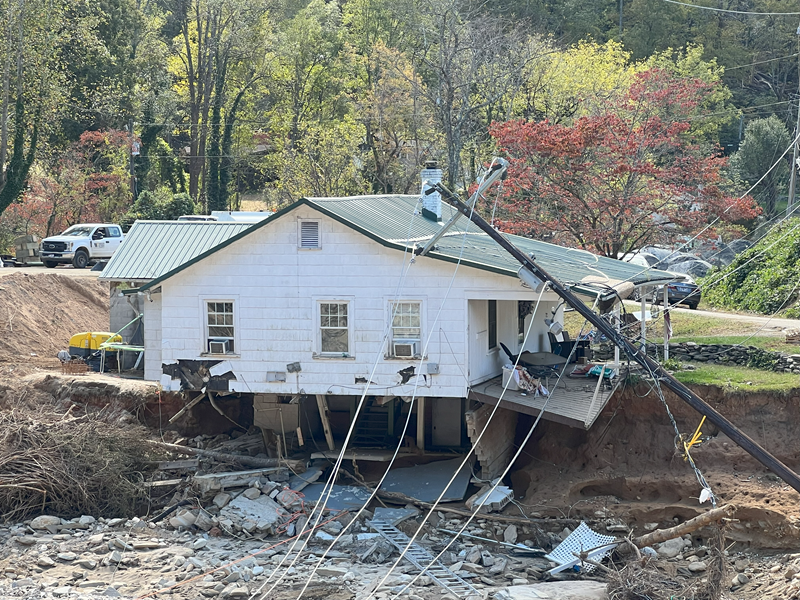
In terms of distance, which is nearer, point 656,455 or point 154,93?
point 656,455

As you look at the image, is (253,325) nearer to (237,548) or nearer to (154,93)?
(237,548)

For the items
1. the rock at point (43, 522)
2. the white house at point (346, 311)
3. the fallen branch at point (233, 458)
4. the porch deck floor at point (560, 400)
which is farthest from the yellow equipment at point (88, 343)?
the porch deck floor at point (560, 400)

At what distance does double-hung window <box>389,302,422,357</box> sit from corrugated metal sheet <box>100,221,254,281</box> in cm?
686

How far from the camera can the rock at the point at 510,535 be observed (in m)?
20.1

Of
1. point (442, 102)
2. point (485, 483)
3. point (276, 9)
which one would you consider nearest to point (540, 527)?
point (485, 483)

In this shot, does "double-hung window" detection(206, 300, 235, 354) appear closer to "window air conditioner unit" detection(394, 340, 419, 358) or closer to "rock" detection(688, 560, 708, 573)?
"window air conditioner unit" detection(394, 340, 419, 358)

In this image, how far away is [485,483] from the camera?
21.7 meters

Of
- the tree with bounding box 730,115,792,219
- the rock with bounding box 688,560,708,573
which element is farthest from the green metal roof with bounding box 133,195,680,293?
the tree with bounding box 730,115,792,219

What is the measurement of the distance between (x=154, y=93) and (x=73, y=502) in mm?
37425

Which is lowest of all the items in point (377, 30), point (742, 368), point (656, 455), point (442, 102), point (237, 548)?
point (237, 548)

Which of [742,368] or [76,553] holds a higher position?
[742,368]

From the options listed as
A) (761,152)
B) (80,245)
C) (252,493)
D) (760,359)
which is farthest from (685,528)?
(761,152)

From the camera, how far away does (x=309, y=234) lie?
21453 millimetres

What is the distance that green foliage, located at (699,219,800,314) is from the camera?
104 feet
